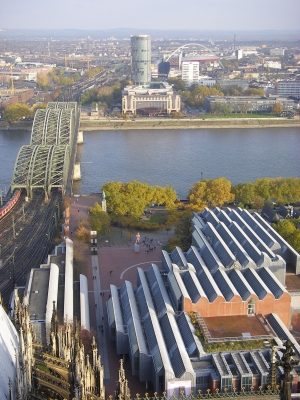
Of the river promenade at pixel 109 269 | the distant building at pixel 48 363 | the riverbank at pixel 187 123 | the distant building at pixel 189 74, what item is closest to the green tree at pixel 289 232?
the river promenade at pixel 109 269

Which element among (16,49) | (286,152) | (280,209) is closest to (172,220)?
(280,209)

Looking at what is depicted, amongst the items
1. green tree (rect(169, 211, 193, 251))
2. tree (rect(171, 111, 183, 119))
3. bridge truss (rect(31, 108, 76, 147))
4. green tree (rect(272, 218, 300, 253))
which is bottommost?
tree (rect(171, 111, 183, 119))

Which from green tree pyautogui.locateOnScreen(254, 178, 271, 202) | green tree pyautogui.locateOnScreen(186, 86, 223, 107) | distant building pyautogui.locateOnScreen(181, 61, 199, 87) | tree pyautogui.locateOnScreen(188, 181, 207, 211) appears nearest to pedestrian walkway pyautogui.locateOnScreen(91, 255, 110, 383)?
tree pyautogui.locateOnScreen(188, 181, 207, 211)

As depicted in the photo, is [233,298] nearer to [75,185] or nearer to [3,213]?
[3,213]

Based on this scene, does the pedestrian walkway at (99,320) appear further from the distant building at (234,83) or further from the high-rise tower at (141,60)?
the high-rise tower at (141,60)

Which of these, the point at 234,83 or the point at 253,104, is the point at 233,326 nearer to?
the point at 253,104

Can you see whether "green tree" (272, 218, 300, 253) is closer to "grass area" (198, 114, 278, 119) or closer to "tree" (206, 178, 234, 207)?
"tree" (206, 178, 234, 207)
